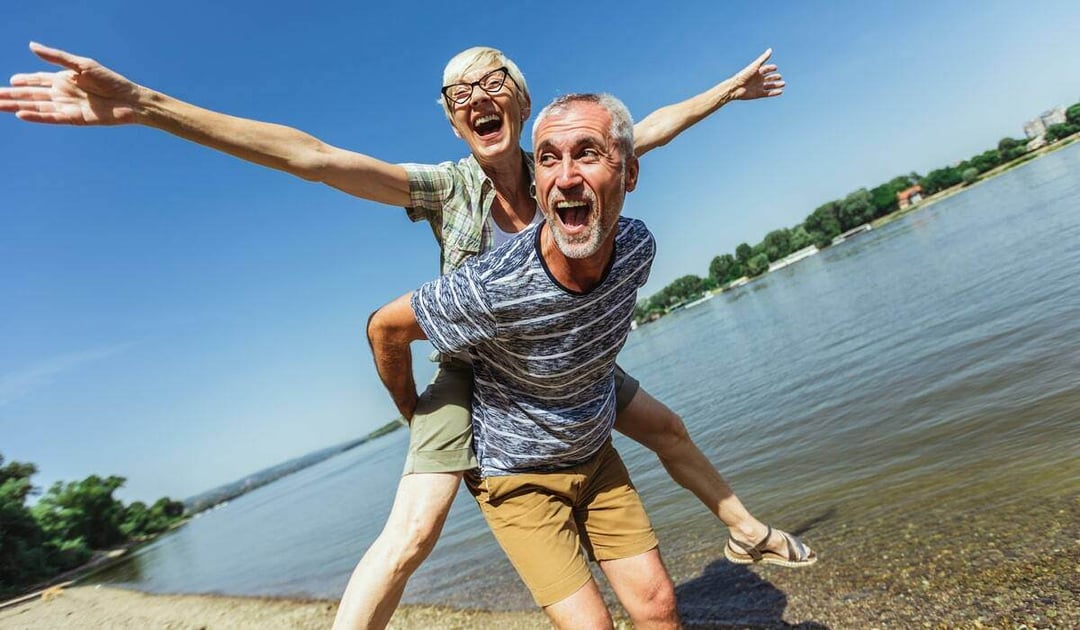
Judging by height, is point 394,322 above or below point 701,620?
above

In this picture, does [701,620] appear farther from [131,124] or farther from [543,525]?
[131,124]

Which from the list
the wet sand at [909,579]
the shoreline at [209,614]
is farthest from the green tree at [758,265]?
the wet sand at [909,579]

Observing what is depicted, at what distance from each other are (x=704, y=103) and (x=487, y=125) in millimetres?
1761

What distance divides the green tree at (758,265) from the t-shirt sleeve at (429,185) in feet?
482

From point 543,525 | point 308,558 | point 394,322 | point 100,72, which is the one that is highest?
point 100,72

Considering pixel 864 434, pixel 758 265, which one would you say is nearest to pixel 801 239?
pixel 758 265

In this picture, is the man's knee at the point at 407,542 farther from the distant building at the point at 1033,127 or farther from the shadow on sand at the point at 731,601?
Result: the distant building at the point at 1033,127

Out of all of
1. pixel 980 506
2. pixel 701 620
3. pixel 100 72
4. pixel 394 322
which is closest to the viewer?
pixel 100 72

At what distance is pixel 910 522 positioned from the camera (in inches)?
203

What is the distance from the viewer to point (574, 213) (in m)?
2.80

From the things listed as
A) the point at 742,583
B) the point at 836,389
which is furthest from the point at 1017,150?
the point at 742,583

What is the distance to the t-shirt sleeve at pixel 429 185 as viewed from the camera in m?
3.47

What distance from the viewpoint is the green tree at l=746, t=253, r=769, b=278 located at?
463 feet

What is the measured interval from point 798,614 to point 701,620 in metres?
0.74
